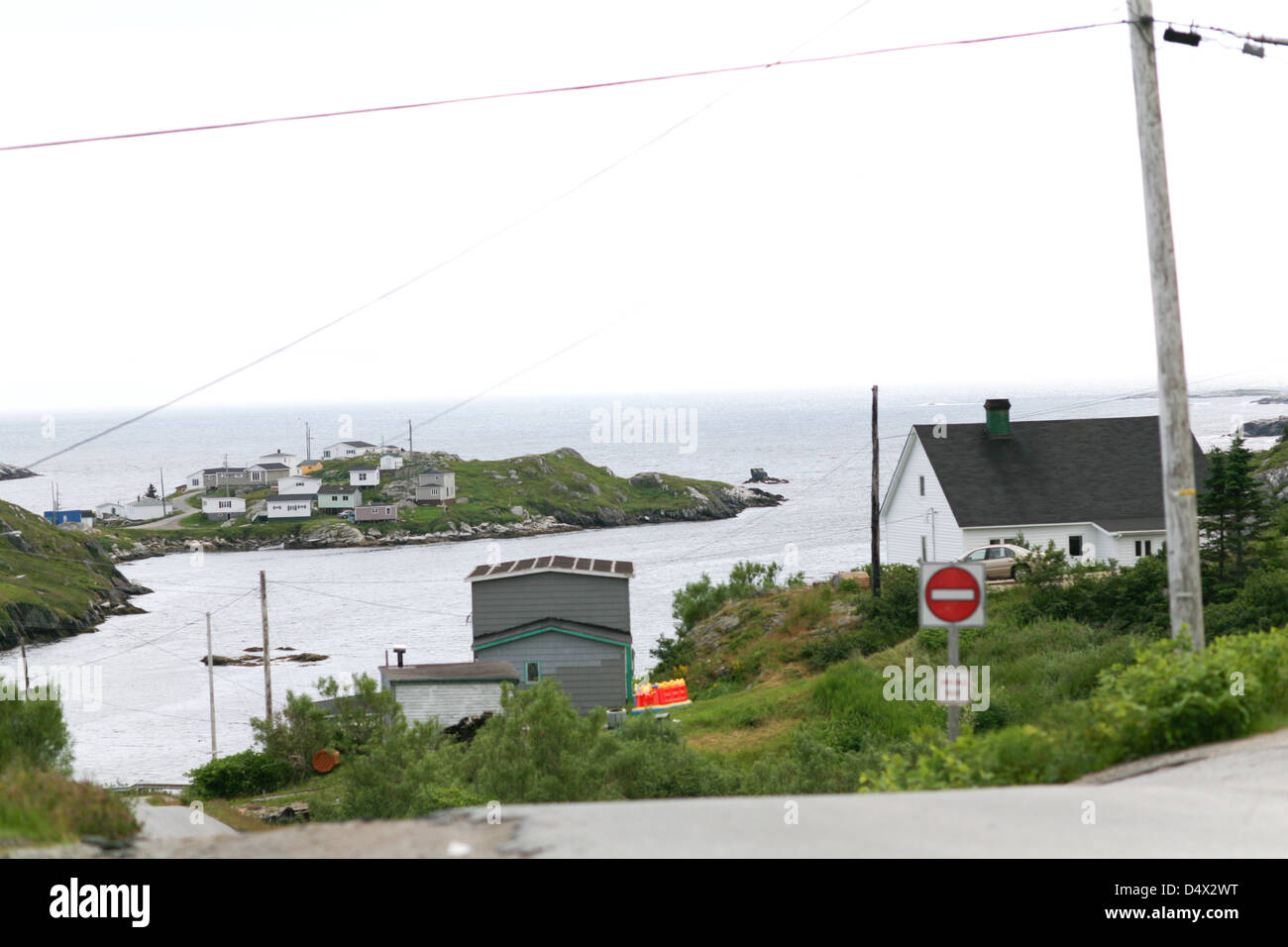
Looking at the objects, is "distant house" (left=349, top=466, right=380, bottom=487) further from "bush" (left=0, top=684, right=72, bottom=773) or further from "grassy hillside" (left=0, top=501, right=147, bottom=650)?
"bush" (left=0, top=684, right=72, bottom=773)

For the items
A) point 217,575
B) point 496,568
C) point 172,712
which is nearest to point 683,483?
point 217,575

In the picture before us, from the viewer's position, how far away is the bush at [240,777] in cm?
3173

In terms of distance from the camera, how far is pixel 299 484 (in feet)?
504

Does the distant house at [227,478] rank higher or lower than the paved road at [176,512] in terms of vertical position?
higher

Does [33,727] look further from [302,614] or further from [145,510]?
[145,510]

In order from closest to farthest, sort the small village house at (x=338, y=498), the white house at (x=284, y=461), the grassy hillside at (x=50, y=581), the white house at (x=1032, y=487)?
the white house at (x=1032, y=487) < the grassy hillside at (x=50, y=581) < the small village house at (x=338, y=498) < the white house at (x=284, y=461)

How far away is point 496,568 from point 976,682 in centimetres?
2271

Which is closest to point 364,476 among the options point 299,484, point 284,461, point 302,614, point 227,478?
point 299,484

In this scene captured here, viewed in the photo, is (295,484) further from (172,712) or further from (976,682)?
(976,682)

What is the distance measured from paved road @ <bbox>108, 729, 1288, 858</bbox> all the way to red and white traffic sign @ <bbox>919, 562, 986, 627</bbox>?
70.3 inches

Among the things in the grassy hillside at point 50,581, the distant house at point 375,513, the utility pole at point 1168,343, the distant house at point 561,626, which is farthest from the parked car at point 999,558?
the distant house at point 375,513

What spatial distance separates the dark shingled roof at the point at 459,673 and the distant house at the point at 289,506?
113724 millimetres

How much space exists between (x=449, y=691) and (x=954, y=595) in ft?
89.7

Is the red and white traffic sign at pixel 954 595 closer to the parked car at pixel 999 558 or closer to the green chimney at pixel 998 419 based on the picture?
the parked car at pixel 999 558
